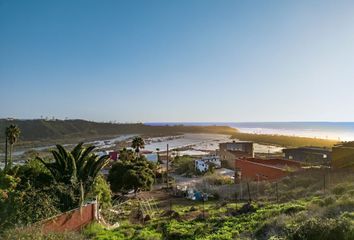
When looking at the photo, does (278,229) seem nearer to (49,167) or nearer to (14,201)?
(14,201)

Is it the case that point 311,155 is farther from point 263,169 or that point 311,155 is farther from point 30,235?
point 30,235

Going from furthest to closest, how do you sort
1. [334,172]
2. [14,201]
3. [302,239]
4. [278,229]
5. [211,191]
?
[211,191] → [334,172] → [14,201] → [278,229] → [302,239]

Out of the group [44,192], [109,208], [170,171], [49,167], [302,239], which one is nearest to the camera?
[302,239]

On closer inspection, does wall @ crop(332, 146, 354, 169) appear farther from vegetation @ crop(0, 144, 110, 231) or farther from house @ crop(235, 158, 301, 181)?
vegetation @ crop(0, 144, 110, 231)

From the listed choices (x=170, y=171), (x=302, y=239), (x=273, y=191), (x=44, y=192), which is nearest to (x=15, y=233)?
(x=44, y=192)

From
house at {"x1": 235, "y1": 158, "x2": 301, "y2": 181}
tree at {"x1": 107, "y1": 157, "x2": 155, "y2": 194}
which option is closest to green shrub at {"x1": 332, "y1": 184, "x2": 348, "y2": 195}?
house at {"x1": 235, "y1": 158, "x2": 301, "y2": 181}

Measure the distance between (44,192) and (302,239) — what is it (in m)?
10.9

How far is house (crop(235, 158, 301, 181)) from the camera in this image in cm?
3127

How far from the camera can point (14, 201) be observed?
13359 mm

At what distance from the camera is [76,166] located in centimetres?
1864

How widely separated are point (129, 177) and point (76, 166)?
1262 cm

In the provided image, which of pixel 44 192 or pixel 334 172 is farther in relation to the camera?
pixel 334 172

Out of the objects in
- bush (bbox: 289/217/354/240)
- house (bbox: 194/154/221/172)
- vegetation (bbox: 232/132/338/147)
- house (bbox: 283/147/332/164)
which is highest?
bush (bbox: 289/217/354/240)

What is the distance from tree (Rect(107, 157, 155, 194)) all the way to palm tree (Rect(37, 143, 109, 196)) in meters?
11.9
